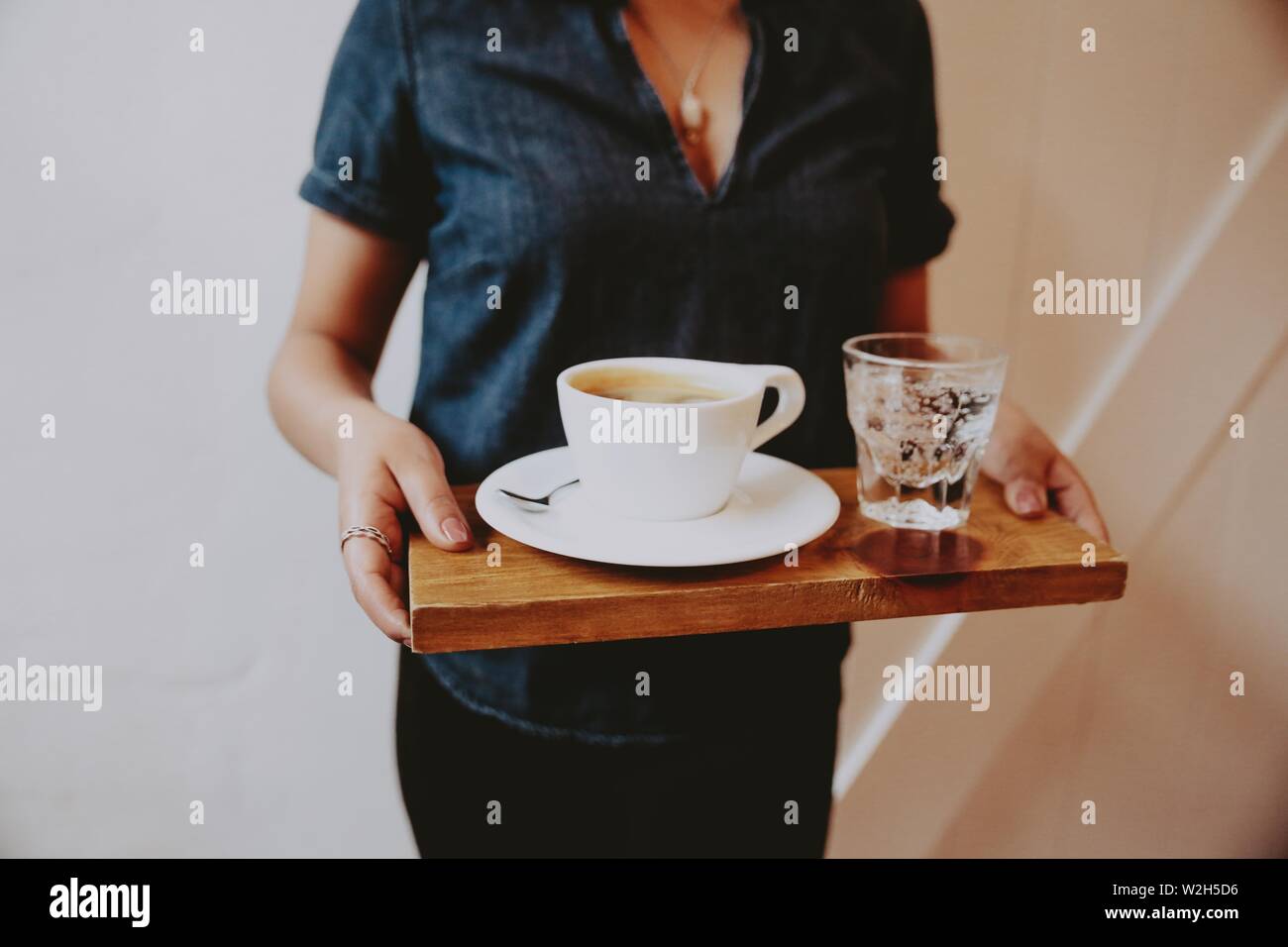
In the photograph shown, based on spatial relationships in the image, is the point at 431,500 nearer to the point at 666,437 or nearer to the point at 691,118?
the point at 666,437

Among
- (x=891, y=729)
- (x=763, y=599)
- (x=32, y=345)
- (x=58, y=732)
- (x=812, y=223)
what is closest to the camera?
(x=763, y=599)

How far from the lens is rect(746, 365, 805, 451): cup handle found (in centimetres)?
54

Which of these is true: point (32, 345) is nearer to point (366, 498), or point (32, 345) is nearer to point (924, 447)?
point (366, 498)

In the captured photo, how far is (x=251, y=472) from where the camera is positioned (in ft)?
3.18

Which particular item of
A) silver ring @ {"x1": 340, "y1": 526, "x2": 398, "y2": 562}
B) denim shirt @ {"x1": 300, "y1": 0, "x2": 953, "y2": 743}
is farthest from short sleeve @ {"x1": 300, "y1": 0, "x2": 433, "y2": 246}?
silver ring @ {"x1": 340, "y1": 526, "x2": 398, "y2": 562}

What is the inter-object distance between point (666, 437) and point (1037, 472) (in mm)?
318

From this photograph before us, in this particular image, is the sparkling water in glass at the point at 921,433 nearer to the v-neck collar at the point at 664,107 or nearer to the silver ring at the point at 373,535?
the v-neck collar at the point at 664,107

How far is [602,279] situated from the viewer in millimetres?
627

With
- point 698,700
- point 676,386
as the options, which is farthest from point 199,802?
point 676,386

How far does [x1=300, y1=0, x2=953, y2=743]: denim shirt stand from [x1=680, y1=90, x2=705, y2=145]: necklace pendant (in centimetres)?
3

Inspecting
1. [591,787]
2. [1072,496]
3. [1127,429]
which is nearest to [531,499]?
[591,787]

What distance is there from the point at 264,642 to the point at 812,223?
79cm

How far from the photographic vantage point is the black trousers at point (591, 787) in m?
0.69

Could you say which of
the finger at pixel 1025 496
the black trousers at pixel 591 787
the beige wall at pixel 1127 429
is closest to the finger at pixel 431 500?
the black trousers at pixel 591 787
